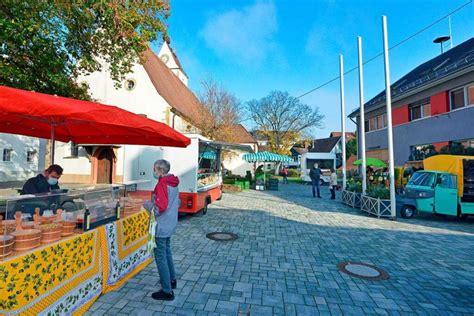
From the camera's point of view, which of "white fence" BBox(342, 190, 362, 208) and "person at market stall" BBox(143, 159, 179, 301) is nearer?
"person at market stall" BBox(143, 159, 179, 301)

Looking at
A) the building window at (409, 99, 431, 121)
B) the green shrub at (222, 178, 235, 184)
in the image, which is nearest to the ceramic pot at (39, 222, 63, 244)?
the green shrub at (222, 178, 235, 184)

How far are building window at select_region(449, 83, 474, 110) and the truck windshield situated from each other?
25.3 feet

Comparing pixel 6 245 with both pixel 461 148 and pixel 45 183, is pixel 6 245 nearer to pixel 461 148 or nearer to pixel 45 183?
pixel 45 183

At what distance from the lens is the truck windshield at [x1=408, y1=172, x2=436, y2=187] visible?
30.1ft

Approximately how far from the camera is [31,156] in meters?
18.2

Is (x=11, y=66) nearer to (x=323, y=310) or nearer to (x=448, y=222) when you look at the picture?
(x=323, y=310)

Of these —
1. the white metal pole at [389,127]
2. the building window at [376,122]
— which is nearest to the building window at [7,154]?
the white metal pole at [389,127]

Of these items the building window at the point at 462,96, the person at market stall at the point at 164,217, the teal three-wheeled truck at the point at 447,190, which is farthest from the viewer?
the building window at the point at 462,96

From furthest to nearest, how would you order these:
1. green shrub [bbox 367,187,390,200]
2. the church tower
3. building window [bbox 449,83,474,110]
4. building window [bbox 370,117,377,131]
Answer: the church tower < building window [bbox 370,117,377,131] < building window [bbox 449,83,474,110] < green shrub [bbox 367,187,390,200]

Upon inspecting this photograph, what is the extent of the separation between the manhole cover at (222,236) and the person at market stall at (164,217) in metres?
2.93

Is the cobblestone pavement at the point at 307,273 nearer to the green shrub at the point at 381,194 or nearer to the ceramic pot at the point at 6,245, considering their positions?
the ceramic pot at the point at 6,245

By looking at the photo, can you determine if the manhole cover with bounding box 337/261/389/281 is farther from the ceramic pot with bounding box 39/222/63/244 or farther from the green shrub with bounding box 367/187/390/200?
the green shrub with bounding box 367/187/390/200

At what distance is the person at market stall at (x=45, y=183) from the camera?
4195 millimetres

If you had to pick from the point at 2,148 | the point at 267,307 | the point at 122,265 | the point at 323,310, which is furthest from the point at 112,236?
the point at 2,148
